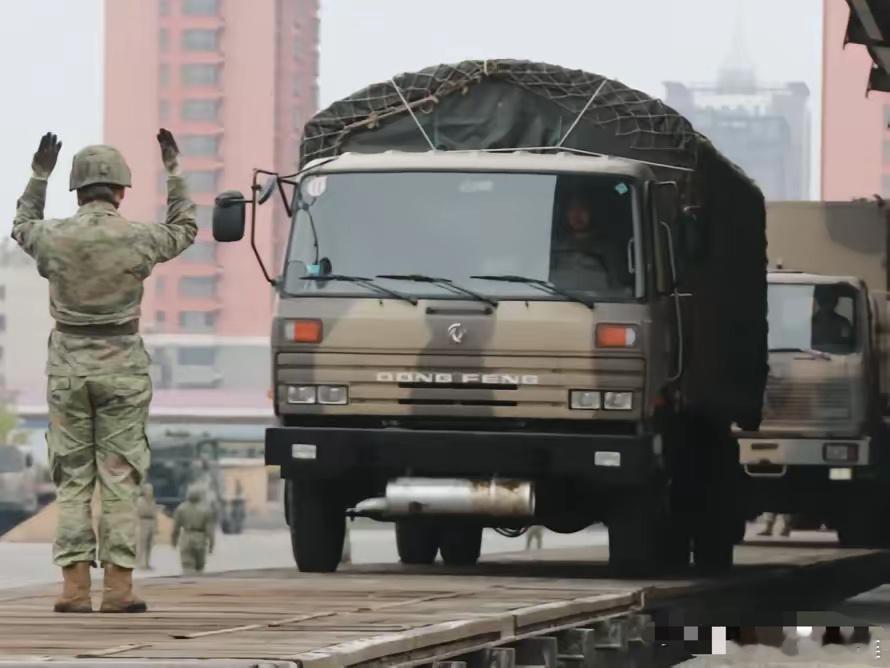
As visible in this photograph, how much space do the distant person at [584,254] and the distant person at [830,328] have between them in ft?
26.3

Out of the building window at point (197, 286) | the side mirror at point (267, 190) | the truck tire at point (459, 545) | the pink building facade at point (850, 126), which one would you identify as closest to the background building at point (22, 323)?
the building window at point (197, 286)

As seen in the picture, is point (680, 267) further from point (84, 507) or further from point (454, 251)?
point (84, 507)

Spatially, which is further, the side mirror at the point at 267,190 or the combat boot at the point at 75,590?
the side mirror at the point at 267,190

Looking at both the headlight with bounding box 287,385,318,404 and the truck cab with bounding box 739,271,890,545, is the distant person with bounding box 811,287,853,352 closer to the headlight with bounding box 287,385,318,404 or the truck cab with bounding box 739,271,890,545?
the truck cab with bounding box 739,271,890,545

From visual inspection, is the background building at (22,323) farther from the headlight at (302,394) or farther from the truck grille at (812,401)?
the headlight at (302,394)

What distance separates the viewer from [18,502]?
4092 inches

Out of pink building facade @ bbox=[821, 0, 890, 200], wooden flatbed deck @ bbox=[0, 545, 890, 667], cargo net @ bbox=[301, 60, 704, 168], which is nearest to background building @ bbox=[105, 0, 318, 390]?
pink building facade @ bbox=[821, 0, 890, 200]

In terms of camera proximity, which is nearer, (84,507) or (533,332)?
(84,507)

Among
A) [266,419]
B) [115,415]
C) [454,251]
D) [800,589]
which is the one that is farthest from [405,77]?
[266,419]

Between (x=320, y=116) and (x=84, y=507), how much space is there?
634cm

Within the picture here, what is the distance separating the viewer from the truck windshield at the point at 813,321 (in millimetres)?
22531

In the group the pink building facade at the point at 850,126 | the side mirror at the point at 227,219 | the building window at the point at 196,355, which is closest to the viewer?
the side mirror at the point at 227,219

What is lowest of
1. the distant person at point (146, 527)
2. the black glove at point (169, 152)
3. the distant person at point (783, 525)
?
the distant person at point (146, 527)

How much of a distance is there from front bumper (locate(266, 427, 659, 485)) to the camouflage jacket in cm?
421
